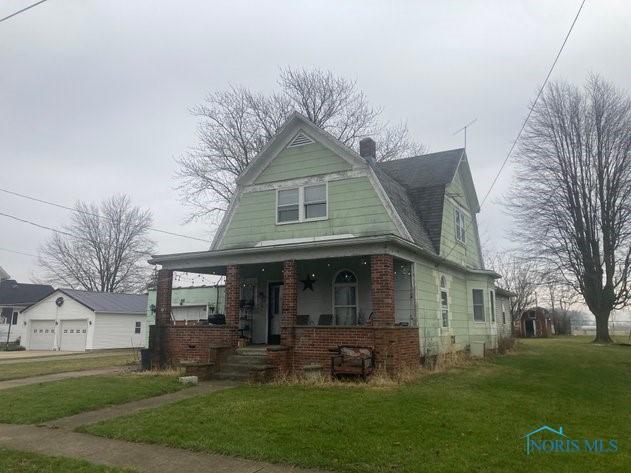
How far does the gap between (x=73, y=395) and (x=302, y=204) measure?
27.6 ft

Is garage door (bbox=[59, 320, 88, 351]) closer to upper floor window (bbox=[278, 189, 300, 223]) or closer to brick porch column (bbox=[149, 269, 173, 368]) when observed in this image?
Answer: brick porch column (bbox=[149, 269, 173, 368])

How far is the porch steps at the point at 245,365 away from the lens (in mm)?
11618

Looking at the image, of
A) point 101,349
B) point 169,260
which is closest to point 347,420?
point 169,260

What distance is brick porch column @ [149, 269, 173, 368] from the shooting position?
47.6 ft

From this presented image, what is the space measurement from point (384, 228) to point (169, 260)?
22.4 feet

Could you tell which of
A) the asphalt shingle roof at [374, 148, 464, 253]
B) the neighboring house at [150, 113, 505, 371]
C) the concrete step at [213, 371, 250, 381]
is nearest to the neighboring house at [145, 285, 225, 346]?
the neighboring house at [150, 113, 505, 371]

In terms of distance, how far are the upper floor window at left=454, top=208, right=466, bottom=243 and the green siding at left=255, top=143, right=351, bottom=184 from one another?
6.46 meters

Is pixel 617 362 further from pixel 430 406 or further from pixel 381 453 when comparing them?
pixel 381 453

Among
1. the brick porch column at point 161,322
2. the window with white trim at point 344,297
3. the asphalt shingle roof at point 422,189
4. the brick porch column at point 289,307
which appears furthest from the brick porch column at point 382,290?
the brick porch column at point 161,322

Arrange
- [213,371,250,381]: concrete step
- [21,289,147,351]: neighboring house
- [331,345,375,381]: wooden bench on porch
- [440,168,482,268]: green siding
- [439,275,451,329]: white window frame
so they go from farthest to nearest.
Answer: [21,289,147,351]: neighboring house → [440,168,482,268]: green siding → [439,275,451,329]: white window frame → [213,371,250,381]: concrete step → [331,345,375,381]: wooden bench on porch

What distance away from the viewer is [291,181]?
15.8 m

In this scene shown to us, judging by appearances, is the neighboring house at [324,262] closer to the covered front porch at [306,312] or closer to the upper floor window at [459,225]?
the covered front porch at [306,312]

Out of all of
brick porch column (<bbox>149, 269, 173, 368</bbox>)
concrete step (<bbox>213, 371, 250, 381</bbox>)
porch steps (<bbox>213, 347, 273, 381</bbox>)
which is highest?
brick porch column (<bbox>149, 269, 173, 368</bbox>)

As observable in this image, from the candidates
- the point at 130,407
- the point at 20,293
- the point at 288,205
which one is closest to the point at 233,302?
the point at 288,205
